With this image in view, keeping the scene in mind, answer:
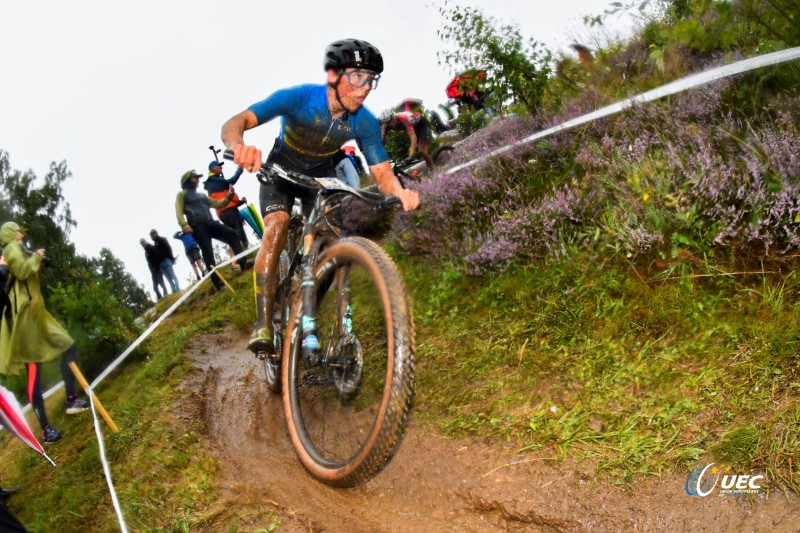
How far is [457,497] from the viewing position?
308 cm

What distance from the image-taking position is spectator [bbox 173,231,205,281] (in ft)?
38.0

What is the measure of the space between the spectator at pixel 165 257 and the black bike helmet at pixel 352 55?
11.1 metres

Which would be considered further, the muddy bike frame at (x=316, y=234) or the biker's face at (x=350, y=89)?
the biker's face at (x=350, y=89)

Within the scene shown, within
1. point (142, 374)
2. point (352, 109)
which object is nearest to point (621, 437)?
point (352, 109)

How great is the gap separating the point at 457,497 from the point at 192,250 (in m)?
10.2

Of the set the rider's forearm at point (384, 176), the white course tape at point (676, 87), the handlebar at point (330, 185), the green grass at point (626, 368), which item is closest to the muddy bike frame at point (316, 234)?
the handlebar at point (330, 185)

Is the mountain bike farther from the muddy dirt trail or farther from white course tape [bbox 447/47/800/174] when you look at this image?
white course tape [bbox 447/47/800/174]

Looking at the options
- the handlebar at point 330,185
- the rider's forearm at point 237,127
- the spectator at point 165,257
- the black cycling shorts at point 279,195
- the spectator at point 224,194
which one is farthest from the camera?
the spectator at point 165,257

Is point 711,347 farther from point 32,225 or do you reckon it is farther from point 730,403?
point 32,225

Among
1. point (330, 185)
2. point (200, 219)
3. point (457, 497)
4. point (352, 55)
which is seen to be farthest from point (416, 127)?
point (457, 497)

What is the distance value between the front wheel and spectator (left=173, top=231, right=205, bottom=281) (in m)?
8.84

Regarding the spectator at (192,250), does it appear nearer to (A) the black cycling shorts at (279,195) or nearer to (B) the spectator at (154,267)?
(B) the spectator at (154,267)

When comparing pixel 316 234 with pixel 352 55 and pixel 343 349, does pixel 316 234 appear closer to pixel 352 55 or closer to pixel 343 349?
pixel 343 349

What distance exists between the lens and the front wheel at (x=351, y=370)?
2785mm
